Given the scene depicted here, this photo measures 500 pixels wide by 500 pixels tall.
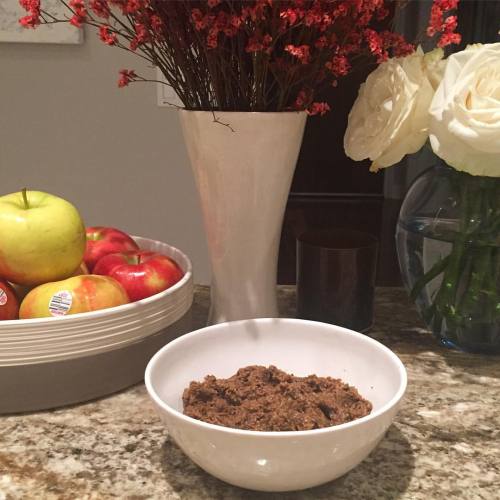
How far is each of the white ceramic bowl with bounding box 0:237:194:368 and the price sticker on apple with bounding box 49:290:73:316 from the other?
0.05m

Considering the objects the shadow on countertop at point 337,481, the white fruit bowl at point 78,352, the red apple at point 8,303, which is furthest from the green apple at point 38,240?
the shadow on countertop at point 337,481

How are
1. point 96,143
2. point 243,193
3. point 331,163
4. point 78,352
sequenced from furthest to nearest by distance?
point 96,143 → point 331,163 → point 243,193 → point 78,352

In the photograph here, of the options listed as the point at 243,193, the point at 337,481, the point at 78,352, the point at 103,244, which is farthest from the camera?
the point at 103,244

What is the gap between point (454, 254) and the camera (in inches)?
32.5

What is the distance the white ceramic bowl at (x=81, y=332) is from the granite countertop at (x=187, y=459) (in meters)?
0.08

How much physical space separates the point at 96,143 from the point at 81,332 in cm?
127

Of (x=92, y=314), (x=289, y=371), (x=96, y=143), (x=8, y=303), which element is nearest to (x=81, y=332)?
(x=92, y=314)

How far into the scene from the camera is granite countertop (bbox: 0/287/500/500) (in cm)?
58

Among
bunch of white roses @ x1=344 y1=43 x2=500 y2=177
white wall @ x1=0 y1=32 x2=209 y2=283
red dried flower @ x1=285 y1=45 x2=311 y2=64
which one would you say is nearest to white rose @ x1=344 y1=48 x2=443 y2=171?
bunch of white roses @ x1=344 y1=43 x2=500 y2=177

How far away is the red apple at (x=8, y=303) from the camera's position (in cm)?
74

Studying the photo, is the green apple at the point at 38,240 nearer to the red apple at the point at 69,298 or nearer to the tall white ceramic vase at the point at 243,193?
the red apple at the point at 69,298

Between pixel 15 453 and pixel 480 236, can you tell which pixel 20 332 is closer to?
pixel 15 453

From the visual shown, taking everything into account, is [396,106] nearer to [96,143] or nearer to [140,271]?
[140,271]

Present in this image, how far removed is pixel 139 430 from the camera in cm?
68
